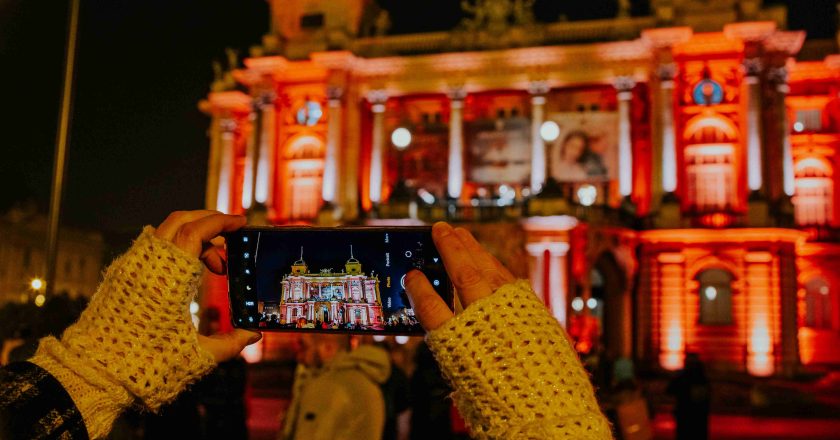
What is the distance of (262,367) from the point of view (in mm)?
32719

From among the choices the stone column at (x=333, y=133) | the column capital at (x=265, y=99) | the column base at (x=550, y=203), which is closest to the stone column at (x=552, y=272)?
the column base at (x=550, y=203)

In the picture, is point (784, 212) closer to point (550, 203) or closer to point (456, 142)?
point (550, 203)

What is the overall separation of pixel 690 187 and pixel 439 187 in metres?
11.2

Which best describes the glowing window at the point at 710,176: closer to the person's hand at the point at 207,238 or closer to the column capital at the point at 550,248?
the column capital at the point at 550,248

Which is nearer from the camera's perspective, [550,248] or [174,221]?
[174,221]

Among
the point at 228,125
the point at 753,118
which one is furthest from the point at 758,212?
the point at 228,125

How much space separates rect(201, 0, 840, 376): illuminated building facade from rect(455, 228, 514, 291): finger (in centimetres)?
2768

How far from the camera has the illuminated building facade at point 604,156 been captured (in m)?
33.2

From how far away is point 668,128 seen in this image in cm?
3591

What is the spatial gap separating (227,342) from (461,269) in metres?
0.78

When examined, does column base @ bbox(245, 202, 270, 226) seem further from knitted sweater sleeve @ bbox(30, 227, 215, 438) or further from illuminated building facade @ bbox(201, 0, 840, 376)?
knitted sweater sleeve @ bbox(30, 227, 215, 438)

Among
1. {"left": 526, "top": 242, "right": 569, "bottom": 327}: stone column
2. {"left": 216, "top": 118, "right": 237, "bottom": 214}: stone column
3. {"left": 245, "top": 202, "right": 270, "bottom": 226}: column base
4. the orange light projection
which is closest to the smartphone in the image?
{"left": 526, "top": 242, "right": 569, "bottom": 327}: stone column

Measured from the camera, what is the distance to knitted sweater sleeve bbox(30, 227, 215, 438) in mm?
1831

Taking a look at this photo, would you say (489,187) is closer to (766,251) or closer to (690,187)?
(690,187)
